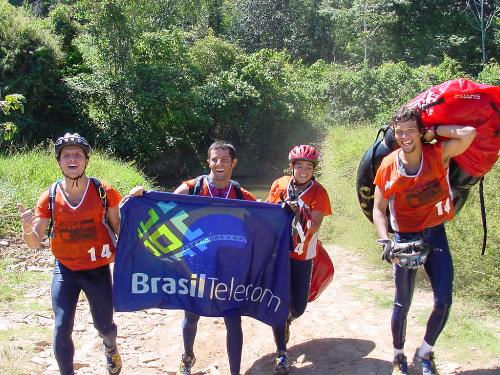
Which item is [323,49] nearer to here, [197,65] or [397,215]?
[197,65]

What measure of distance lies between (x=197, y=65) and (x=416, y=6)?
14038 mm

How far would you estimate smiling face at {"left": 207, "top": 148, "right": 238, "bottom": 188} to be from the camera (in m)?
4.21

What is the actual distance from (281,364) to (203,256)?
106 centimetres

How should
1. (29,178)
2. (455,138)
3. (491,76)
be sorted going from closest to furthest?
(455,138) → (29,178) → (491,76)

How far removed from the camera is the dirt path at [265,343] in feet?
15.3

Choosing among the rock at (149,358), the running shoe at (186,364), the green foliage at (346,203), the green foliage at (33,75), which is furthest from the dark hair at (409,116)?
the green foliage at (33,75)

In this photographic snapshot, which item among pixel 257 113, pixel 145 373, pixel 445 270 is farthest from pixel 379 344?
pixel 257 113

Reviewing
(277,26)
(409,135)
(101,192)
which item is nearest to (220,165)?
(101,192)

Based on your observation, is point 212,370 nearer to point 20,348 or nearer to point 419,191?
point 20,348

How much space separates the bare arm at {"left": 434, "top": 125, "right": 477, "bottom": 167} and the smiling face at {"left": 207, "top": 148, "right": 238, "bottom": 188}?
4.78 feet

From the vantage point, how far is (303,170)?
441 cm

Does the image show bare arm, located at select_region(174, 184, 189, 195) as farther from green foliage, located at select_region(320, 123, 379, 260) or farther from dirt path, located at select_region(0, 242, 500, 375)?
green foliage, located at select_region(320, 123, 379, 260)

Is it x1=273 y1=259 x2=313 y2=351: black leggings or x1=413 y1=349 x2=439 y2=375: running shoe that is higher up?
x1=273 y1=259 x2=313 y2=351: black leggings

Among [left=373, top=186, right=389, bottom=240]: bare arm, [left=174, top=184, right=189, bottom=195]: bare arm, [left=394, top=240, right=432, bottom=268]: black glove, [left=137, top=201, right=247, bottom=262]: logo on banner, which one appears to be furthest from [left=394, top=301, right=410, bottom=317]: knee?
[left=174, top=184, right=189, bottom=195]: bare arm
